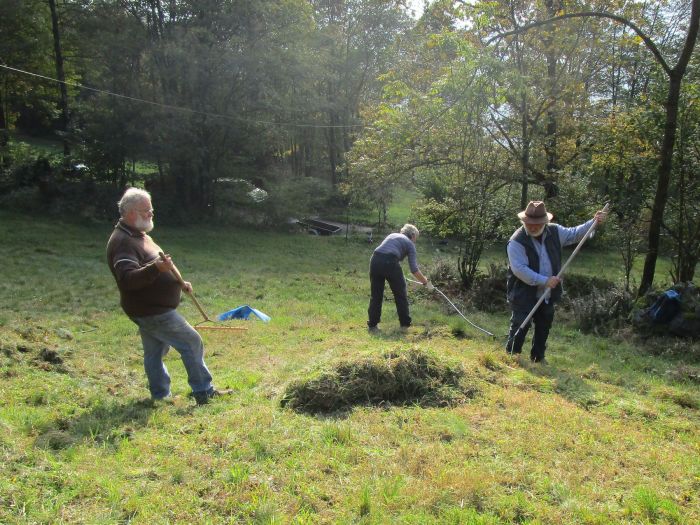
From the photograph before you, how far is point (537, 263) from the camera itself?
6.45 m

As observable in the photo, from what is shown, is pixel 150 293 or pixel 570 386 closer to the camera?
pixel 150 293

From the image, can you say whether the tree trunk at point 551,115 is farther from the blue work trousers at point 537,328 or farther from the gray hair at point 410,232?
the blue work trousers at point 537,328

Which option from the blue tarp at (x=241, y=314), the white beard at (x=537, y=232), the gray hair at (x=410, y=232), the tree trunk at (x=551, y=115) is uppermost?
the tree trunk at (x=551, y=115)

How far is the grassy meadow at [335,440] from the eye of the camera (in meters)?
3.23

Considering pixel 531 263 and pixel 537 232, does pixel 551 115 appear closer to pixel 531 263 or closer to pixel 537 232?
pixel 537 232

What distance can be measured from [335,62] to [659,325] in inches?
1056

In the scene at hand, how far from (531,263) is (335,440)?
3.49m

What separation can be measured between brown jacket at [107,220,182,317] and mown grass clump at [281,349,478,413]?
56.7 inches

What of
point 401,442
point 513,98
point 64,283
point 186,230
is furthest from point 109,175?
point 401,442

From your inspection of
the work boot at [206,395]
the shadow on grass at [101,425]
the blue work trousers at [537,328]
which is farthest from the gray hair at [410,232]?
the shadow on grass at [101,425]

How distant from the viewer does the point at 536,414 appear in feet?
15.0

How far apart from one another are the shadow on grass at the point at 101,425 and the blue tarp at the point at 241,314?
15.0ft

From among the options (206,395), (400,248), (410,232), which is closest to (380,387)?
(206,395)

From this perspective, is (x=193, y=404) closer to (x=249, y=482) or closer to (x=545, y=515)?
(x=249, y=482)
